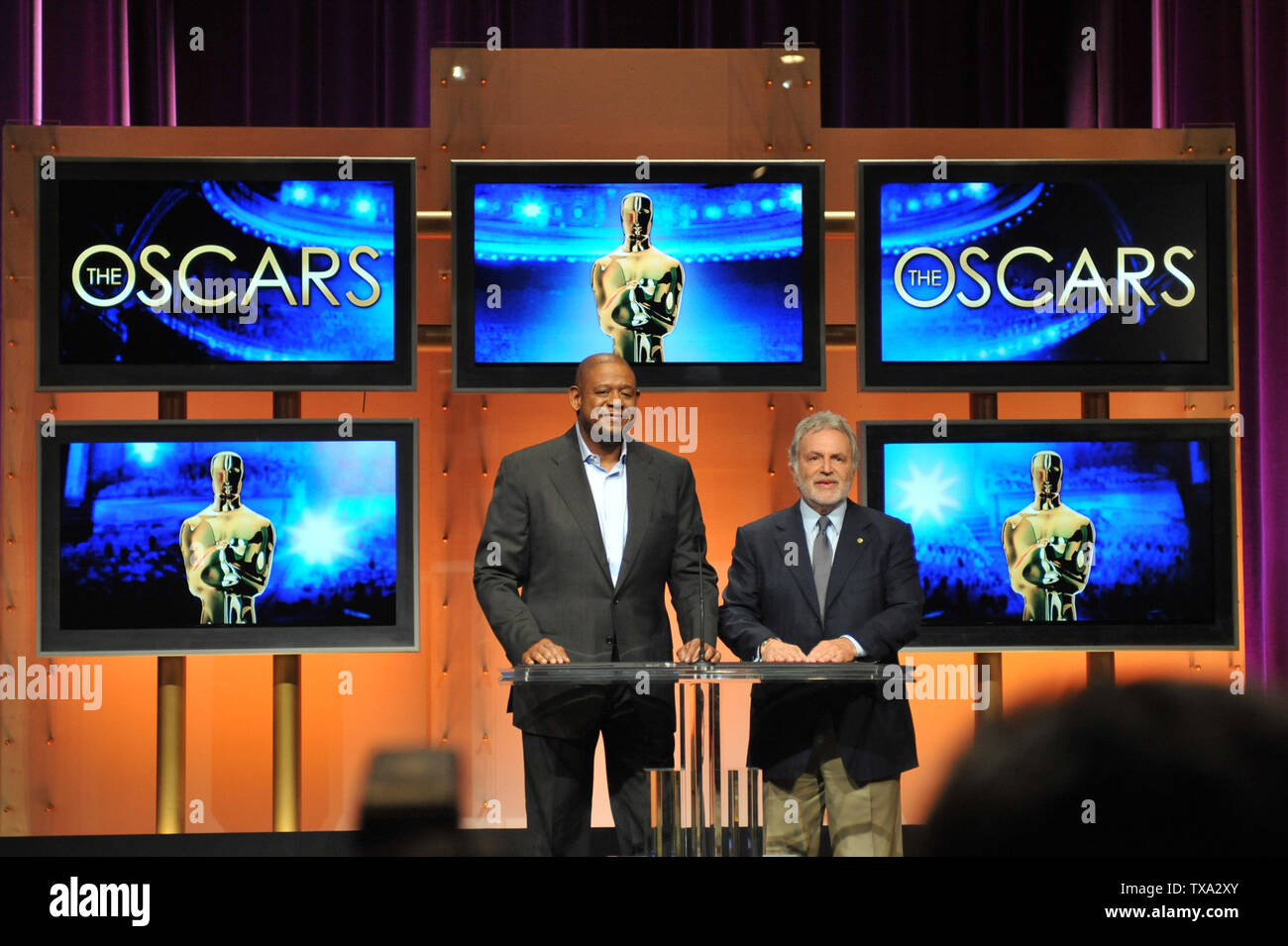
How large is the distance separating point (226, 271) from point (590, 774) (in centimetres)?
282

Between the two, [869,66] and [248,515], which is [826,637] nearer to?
[248,515]

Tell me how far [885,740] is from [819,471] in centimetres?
79

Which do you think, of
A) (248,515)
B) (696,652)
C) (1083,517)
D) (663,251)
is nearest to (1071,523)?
(1083,517)

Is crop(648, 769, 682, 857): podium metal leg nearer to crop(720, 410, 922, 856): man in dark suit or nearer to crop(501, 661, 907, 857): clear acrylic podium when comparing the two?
crop(501, 661, 907, 857): clear acrylic podium

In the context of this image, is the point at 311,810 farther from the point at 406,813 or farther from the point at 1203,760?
the point at 1203,760

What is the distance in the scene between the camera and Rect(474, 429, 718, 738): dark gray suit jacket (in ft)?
12.7

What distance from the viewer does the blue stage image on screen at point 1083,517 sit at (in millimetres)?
5434

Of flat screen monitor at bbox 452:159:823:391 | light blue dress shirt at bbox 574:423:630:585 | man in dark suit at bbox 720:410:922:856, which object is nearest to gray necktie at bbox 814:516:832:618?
man in dark suit at bbox 720:410:922:856

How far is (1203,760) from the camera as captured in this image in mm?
4977

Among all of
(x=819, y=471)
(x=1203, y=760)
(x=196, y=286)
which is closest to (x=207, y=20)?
(x=196, y=286)

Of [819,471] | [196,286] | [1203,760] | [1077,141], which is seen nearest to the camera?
[819,471]

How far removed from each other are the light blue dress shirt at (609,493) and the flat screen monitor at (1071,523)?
1677mm

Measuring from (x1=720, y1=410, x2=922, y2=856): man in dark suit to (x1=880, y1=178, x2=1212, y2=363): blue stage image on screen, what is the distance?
5.92 feet

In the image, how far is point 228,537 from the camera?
5.35 m
